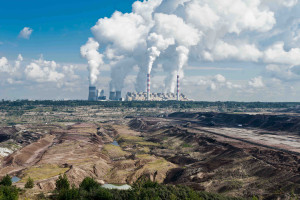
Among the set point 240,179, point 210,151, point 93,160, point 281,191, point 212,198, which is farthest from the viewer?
point 210,151

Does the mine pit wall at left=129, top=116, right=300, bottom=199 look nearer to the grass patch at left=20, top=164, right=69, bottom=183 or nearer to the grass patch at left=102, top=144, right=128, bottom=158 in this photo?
the grass patch at left=102, top=144, right=128, bottom=158

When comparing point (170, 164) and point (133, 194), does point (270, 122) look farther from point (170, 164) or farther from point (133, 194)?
point (133, 194)

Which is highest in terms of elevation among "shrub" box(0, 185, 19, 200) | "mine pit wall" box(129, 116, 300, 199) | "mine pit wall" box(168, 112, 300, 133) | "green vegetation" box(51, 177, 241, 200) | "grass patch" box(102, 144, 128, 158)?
"mine pit wall" box(168, 112, 300, 133)

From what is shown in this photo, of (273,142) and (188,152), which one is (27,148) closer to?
(188,152)

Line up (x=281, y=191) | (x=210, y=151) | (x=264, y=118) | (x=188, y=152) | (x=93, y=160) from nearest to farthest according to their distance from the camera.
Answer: (x=281, y=191) < (x=93, y=160) < (x=210, y=151) < (x=188, y=152) < (x=264, y=118)

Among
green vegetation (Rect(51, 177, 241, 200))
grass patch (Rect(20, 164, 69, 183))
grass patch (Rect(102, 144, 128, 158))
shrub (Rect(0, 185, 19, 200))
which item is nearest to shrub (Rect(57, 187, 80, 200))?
green vegetation (Rect(51, 177, 241, 200))

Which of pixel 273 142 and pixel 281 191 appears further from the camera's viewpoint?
pixel 273 142

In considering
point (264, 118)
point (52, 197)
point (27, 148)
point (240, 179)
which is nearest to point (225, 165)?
point (240, 179)

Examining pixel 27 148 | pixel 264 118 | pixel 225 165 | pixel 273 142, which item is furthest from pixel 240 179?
pixel 264 118
